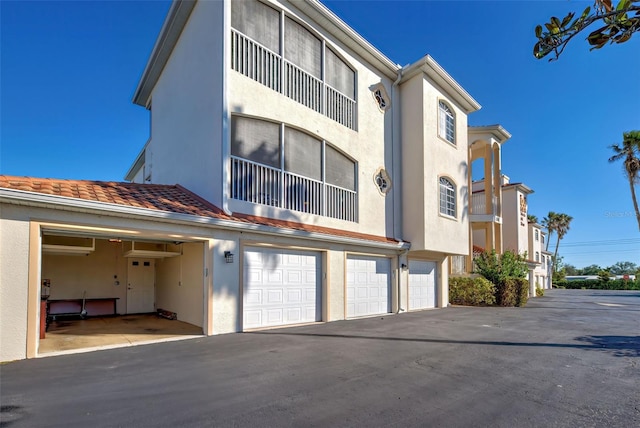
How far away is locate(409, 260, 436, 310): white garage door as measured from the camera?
15.6 metres

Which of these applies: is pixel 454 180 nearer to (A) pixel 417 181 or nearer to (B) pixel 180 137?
(A) pixel 417 181

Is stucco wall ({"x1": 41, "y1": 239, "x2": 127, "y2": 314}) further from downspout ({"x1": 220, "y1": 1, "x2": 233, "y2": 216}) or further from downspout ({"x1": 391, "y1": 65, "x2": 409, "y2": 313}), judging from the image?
downspout ({"x1": 391, "y1": 65, "x2": 409, "y2": 313})

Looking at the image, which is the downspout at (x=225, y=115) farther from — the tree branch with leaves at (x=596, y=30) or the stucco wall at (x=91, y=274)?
the tree branch with leaves at (x=596, y=30)

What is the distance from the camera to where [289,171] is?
11664mm

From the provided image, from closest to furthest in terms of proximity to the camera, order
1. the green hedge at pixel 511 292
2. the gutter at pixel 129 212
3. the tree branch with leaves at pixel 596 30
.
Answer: the tree branch with leaves at pixel 596 30 < the gutter at pixel 129 212 < the green hedge at pixel 511 292

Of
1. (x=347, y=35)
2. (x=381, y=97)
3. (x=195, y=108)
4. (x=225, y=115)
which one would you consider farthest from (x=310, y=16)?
(x=225, y=115)

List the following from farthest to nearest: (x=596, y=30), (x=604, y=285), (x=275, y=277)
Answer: (x=604, y=285) < (x=275, y=277) < (x=596, y=30)

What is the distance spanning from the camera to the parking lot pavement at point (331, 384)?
4207mm

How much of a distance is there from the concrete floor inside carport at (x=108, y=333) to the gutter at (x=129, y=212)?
8.98 feet

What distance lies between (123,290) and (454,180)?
1468 centimetres

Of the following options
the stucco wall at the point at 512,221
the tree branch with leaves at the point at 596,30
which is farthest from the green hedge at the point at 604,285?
the tree branch with leaves at the point at 596,30

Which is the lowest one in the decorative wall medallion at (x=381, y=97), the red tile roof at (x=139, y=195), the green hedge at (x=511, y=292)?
the green hedge at (x=511, y=292)

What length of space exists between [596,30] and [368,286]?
11.3 meters

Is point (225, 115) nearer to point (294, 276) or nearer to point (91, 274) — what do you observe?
point (294, 276)
